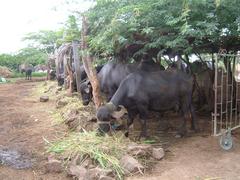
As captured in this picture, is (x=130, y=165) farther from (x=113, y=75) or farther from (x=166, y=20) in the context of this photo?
(x=113, y=75)

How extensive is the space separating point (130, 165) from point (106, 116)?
1535mm

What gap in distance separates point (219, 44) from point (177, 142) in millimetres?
3524

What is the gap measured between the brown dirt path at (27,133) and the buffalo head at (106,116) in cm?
133

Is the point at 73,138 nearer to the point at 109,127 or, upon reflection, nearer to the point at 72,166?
the point at 109,127

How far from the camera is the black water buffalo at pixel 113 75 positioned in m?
9.35

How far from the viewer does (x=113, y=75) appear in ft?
32.8

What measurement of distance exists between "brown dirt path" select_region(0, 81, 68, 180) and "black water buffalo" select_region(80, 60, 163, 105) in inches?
54.8

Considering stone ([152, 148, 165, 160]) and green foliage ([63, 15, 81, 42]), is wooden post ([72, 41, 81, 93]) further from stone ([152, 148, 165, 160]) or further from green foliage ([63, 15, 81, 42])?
stone ([152, 148, 165, 160])

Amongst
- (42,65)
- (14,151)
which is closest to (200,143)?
(14,151)

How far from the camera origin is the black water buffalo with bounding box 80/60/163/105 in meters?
9.35

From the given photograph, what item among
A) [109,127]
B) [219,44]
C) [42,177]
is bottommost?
[42,177]

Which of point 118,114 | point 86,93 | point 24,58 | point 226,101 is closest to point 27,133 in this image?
point 86,93

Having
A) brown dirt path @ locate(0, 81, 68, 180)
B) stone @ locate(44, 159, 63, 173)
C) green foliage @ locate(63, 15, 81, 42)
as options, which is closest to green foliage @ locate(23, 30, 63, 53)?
brown dirt path @ locate(0, 81, 68, 180)

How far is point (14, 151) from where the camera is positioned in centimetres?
754
